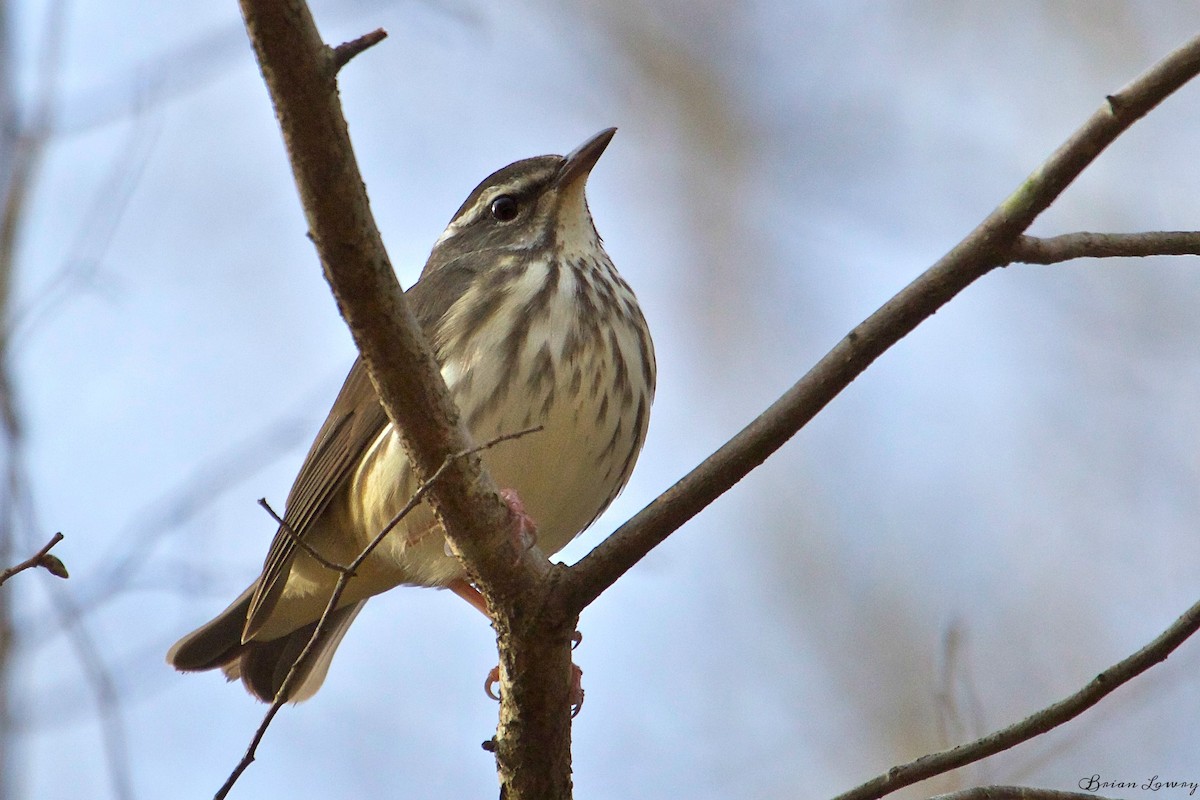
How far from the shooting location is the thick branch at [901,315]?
9.09 feet

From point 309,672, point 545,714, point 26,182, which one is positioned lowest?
point 545,714

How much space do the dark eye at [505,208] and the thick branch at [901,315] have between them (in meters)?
2.63

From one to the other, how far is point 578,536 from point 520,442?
105cm

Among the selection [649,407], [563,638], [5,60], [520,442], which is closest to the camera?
[563,638]

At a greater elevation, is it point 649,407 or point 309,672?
point 649,407

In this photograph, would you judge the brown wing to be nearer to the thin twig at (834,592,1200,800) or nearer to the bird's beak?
the bird's beak

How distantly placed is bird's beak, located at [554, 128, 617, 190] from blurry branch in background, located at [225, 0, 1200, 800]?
239 centimetres

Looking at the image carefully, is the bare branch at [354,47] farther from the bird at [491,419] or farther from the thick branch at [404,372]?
the bird at [491,419]

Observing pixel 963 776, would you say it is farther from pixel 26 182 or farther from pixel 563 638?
pixel 26 182

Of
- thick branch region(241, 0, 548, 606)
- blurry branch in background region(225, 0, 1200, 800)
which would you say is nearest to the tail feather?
blurry branch in background region(225, 0, 1200, 800)

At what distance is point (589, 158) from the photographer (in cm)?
554

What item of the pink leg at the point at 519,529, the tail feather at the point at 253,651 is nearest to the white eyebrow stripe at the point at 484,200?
the tail feather at the point at 253,651

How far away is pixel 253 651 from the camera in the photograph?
5766mm

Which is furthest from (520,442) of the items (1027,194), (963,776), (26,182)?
(26,182)
